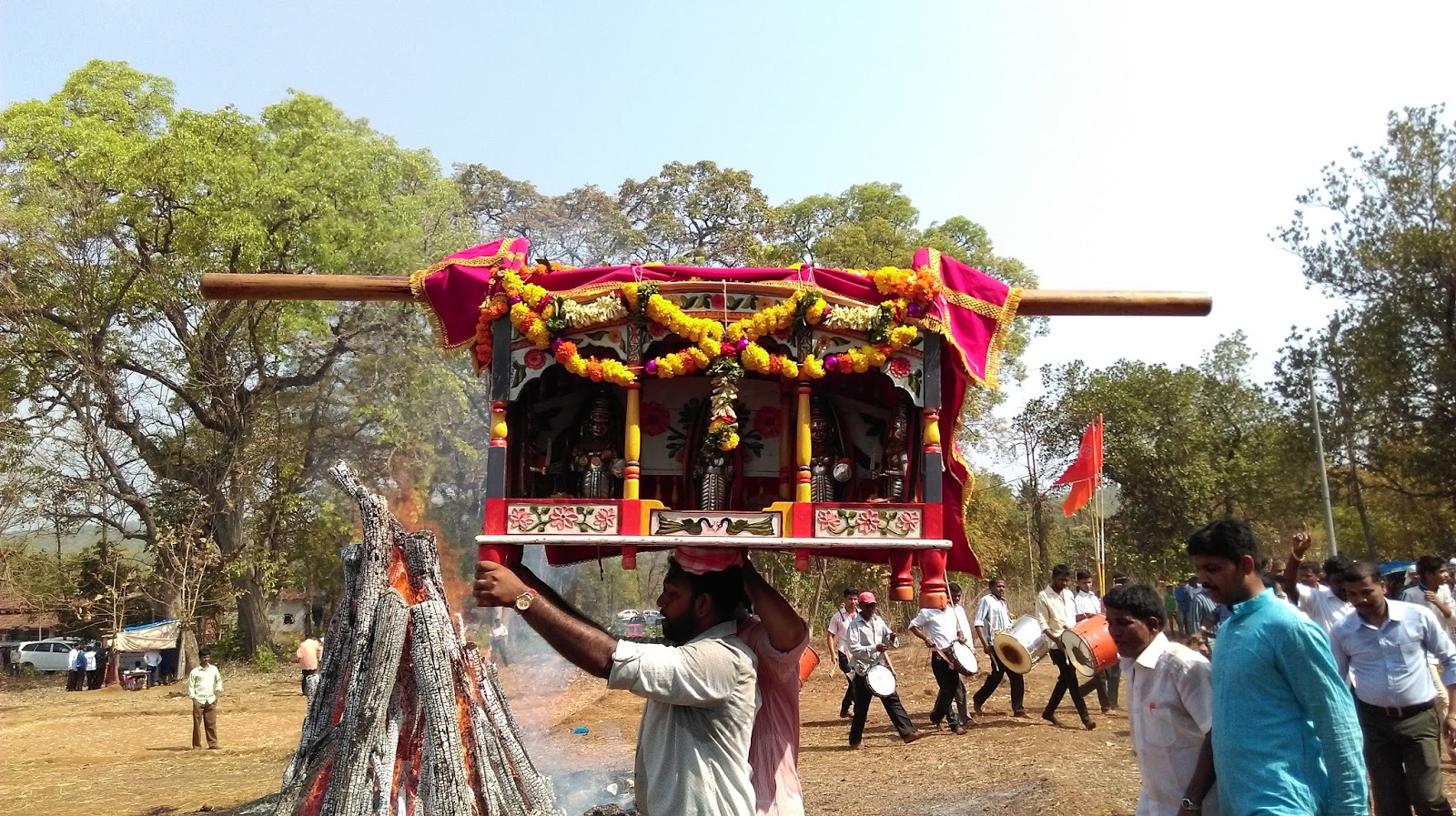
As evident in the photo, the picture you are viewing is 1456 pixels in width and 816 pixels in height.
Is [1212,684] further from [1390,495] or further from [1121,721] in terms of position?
[1390,495]

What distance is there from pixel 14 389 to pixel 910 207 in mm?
22434

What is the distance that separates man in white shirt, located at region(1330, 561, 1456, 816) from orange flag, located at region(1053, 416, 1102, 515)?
25.3 ft

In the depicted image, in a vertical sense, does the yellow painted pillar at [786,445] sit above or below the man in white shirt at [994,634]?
above

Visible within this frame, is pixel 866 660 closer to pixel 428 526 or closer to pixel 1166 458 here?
pixel 428 526

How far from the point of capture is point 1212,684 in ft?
12.6

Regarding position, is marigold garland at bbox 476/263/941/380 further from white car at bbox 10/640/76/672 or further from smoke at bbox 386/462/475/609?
white car at bbox 10/640/76/672

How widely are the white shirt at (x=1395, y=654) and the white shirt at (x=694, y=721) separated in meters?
4.29

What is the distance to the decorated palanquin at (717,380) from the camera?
484cm

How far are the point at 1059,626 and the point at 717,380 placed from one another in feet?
30.7

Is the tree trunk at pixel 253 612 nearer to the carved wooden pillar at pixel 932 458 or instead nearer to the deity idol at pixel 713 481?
the deity idol at pixel 713 481

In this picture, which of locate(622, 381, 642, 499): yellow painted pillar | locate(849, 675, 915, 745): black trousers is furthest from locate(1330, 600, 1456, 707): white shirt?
locate(849, 675, 915, 745): black trousers

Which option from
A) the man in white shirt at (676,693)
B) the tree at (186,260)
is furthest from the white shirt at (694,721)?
the tree at (186,260)

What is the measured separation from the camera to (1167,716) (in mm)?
4223

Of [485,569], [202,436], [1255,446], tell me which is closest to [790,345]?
[485,569]
